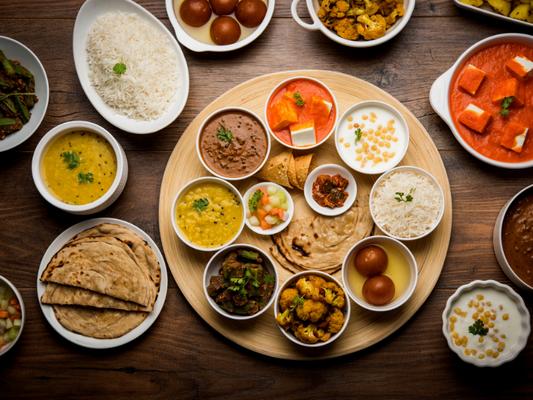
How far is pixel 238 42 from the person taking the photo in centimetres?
349

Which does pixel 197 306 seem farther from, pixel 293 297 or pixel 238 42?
pixel 238 42

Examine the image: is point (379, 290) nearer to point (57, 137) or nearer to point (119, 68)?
point (119, 68)

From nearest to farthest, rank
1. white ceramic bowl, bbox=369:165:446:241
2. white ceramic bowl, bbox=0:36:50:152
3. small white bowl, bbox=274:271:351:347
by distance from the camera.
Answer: small white bowl, bbox=274:271:351:347 → white ceramic bowl, bbox=369:165:446:241 → white ceramic bowl, bbox=0:36:50:152

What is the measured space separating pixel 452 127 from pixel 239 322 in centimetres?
282

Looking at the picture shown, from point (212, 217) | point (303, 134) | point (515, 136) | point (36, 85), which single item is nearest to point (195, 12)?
point (303, 134)

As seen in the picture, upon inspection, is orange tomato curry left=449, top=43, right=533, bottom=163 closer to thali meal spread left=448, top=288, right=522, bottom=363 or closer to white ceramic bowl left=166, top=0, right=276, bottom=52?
thali meal spread left=448, top=288, right=522, bottom=363

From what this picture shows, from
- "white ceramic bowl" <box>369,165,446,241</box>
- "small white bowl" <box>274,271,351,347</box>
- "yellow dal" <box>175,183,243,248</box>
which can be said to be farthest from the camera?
"yellow dal" <box>175,183,243,248</box>

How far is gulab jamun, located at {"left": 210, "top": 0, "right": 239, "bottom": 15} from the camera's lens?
3.52 m

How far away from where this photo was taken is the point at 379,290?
10.3ft

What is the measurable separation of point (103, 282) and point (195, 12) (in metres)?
2.81

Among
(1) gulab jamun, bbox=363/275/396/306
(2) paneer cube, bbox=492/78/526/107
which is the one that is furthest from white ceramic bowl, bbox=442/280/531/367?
(2) paneer cube, bbox=492/78/526/107

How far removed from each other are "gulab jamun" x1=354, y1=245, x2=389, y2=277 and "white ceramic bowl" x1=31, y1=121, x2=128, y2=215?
2.42m

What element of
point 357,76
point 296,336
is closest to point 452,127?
point 357,76

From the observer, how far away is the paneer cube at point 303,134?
3.28 m
